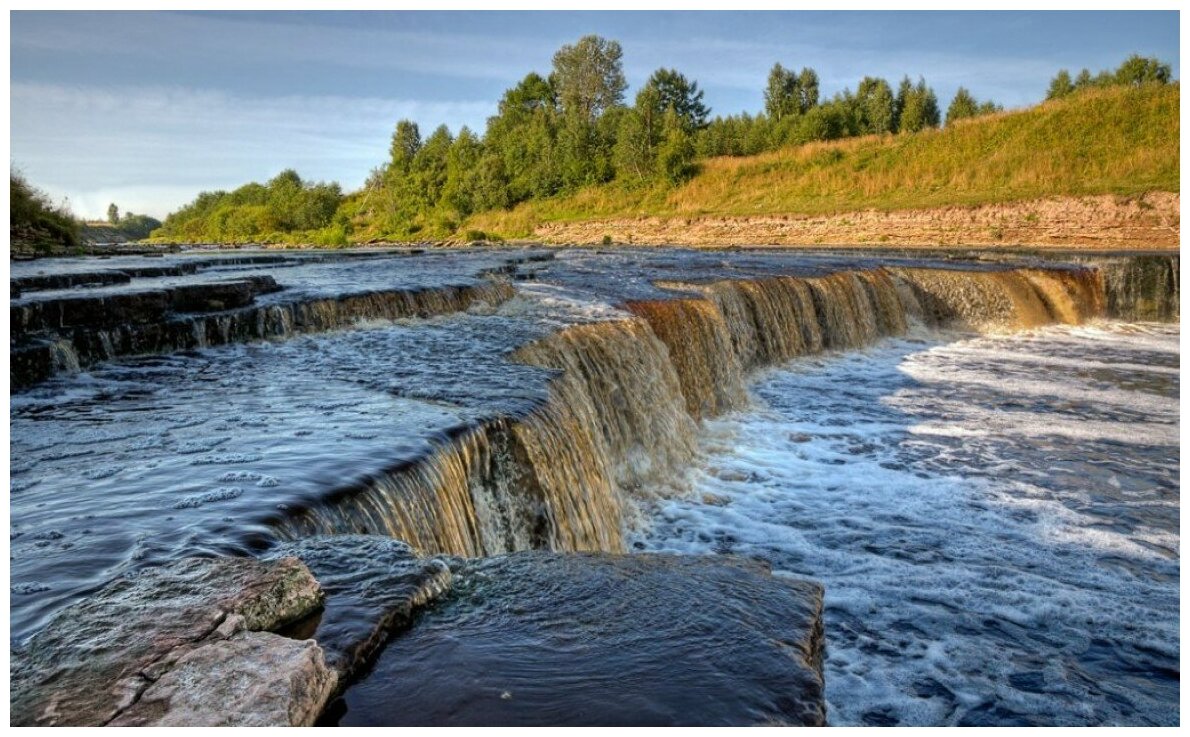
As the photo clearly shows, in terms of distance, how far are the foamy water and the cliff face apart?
63.6ft

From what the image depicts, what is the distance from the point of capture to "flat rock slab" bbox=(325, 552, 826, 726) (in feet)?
7.94

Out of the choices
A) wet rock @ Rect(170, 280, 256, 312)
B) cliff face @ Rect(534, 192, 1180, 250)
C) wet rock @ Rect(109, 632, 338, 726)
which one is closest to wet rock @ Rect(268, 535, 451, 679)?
wet rock @ Rect(109, 632, 338, 726)

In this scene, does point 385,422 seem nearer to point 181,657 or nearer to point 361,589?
point 361,589

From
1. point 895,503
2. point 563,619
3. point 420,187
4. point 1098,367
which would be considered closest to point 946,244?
point 1098,367

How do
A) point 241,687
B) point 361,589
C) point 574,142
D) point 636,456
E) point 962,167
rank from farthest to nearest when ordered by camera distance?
point 574,142
point 962,167
point 636,456
point 361,589
point 241,687

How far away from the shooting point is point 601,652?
278cm

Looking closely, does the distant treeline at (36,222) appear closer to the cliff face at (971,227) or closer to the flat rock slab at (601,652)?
the flat rock slab at (601,652)

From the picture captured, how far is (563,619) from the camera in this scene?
3.03 m

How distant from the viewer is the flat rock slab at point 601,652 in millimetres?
2420

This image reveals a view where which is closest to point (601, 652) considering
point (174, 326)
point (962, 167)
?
point (174, 326)

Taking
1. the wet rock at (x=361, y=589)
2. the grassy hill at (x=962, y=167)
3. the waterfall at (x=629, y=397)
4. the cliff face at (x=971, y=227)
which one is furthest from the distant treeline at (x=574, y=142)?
the wet rock at (x=361, y=589)

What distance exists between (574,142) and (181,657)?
56.3 meters

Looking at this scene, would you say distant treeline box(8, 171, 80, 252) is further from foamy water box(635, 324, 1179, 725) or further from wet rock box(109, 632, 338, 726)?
wet rock box(109, 632, 338, 726)

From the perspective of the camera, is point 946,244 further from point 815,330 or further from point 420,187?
point 420,187
